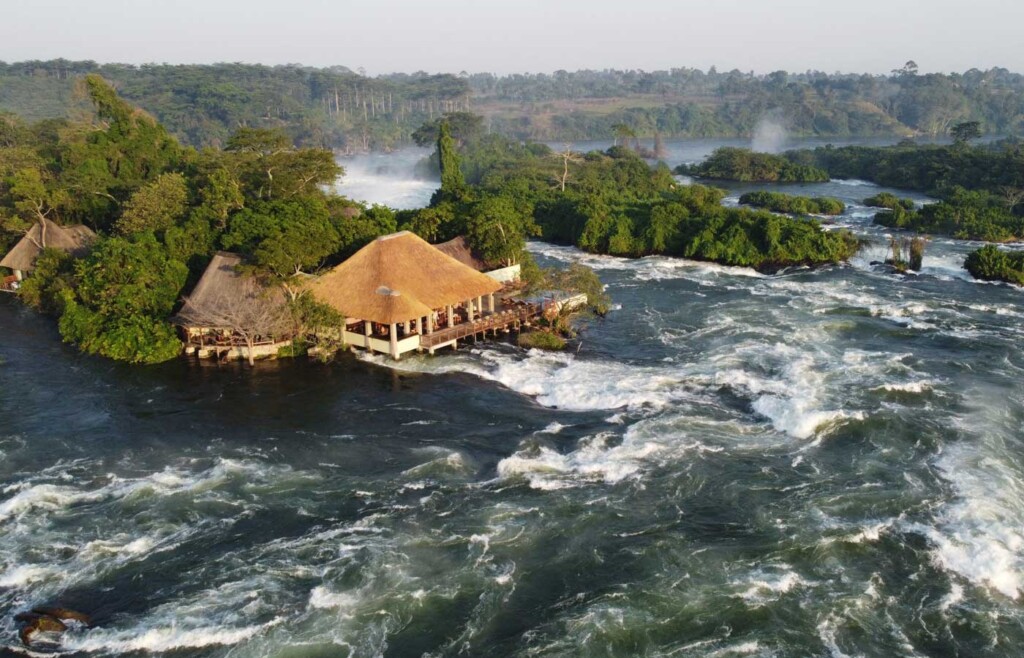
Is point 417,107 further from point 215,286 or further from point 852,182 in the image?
point 215,286

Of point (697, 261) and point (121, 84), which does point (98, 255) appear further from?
point (121, 84)

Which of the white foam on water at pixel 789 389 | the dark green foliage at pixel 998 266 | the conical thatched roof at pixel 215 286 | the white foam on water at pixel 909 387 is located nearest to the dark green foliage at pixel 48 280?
the conical thatched roof at pixel 215 286

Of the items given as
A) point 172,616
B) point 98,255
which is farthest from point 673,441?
point 98,255

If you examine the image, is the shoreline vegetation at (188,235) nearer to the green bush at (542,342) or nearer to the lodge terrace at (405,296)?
the lodge terrace at (405,296)

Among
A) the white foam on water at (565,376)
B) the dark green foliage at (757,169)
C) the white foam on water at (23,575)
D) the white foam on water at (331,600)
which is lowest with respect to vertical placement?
the white foam on water at (331,600)

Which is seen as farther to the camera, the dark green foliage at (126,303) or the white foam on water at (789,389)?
the dark green foliage at (126,303)

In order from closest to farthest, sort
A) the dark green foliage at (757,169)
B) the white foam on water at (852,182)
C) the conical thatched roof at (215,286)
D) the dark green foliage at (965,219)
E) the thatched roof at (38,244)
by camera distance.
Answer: the conical thatched roof at (215,286) < the thatched roof at (38,244) < the dark green foliage at (965,219) < the white foam on water at (852,182) < the dark green foliage at (757,169)

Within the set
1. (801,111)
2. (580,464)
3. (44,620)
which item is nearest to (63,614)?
(44,620)
